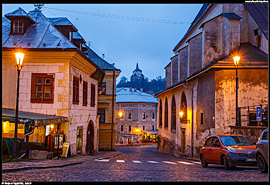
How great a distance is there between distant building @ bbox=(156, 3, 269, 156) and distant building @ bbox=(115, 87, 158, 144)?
39.8 metres

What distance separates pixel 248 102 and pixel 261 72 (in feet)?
7.53

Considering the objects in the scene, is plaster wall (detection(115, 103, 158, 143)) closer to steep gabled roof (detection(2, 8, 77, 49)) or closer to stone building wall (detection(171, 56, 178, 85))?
stone building wall (detection(171, 56, 178, 85))

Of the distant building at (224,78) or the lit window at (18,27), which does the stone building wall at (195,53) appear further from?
the lit window at (18,27)

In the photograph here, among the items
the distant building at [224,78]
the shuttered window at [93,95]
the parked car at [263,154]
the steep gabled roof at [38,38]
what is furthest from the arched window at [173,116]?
the parked car at [263,154]

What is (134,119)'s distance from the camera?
238ft

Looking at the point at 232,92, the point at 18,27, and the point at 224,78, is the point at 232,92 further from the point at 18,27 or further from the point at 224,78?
the point at 18,27

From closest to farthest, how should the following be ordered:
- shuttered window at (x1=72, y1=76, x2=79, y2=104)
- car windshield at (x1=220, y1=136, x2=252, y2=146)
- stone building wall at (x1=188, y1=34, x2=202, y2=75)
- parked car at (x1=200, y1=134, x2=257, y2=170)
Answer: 1. parked car at (x1=200, y1=134, x2=257, y2=170)
2. car windshield at (x1=220, y1=136, x2=252, y2=146)
3. shuttered window at (x1=72, y1=76, x2=79, y2=104)
4. stone building wall at (x1=188, y1=34, x2=202, y2=75)

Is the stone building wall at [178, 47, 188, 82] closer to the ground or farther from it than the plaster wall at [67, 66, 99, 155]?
farther from it

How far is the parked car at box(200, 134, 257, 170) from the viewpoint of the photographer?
12.2 meters

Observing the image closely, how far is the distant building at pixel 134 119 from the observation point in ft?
238

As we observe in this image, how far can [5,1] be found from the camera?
20.1ft

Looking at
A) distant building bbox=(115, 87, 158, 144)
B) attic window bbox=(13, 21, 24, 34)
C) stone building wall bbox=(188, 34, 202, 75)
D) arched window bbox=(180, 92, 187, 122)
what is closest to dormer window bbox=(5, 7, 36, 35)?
attic window bbox=(13, 21, 24, 34)

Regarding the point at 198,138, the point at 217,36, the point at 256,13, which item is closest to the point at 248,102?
the point at 198,138

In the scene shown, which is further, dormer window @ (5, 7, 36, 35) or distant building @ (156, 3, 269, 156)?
distant building @ (156, 3, 269, 156)
